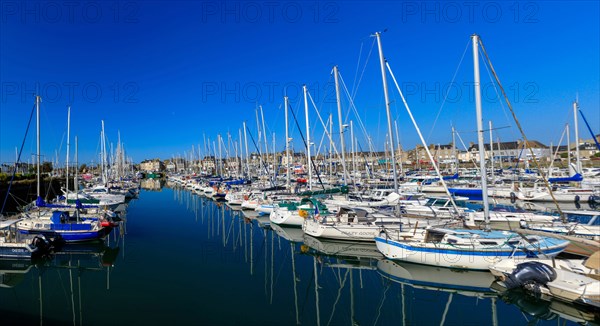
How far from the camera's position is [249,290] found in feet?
48.5

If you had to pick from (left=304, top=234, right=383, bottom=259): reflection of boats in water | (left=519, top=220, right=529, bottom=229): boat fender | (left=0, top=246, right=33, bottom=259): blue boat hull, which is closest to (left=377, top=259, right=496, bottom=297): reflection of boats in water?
(left=304, top=234, right=383, bottom=259): reflection of boats in water

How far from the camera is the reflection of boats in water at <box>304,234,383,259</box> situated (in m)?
19.2

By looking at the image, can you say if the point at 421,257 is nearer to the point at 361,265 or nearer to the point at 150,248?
the point at 361,265

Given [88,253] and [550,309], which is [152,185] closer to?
[88,253]

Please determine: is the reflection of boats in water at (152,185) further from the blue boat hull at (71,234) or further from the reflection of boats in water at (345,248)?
the reflection of boats in water at (345,248)

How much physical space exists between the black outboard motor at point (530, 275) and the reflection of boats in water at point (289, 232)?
1323 cm

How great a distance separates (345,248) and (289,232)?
21.8 ft

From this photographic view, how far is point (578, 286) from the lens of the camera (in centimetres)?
1154

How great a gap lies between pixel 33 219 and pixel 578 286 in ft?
98.6

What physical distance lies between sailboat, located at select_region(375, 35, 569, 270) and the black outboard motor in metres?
1.71

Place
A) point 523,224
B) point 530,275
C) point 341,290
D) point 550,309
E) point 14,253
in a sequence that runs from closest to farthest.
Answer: point 550,309 < point 530,275 < point 341,290 < point 14,253 < point 523,224

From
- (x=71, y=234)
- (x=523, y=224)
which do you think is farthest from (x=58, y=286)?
(x=523, y=224)

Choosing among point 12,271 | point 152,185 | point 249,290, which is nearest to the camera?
point 249,290

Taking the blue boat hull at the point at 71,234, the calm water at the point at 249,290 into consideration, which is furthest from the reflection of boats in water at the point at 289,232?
the blue boat hull at the point at 71,234
